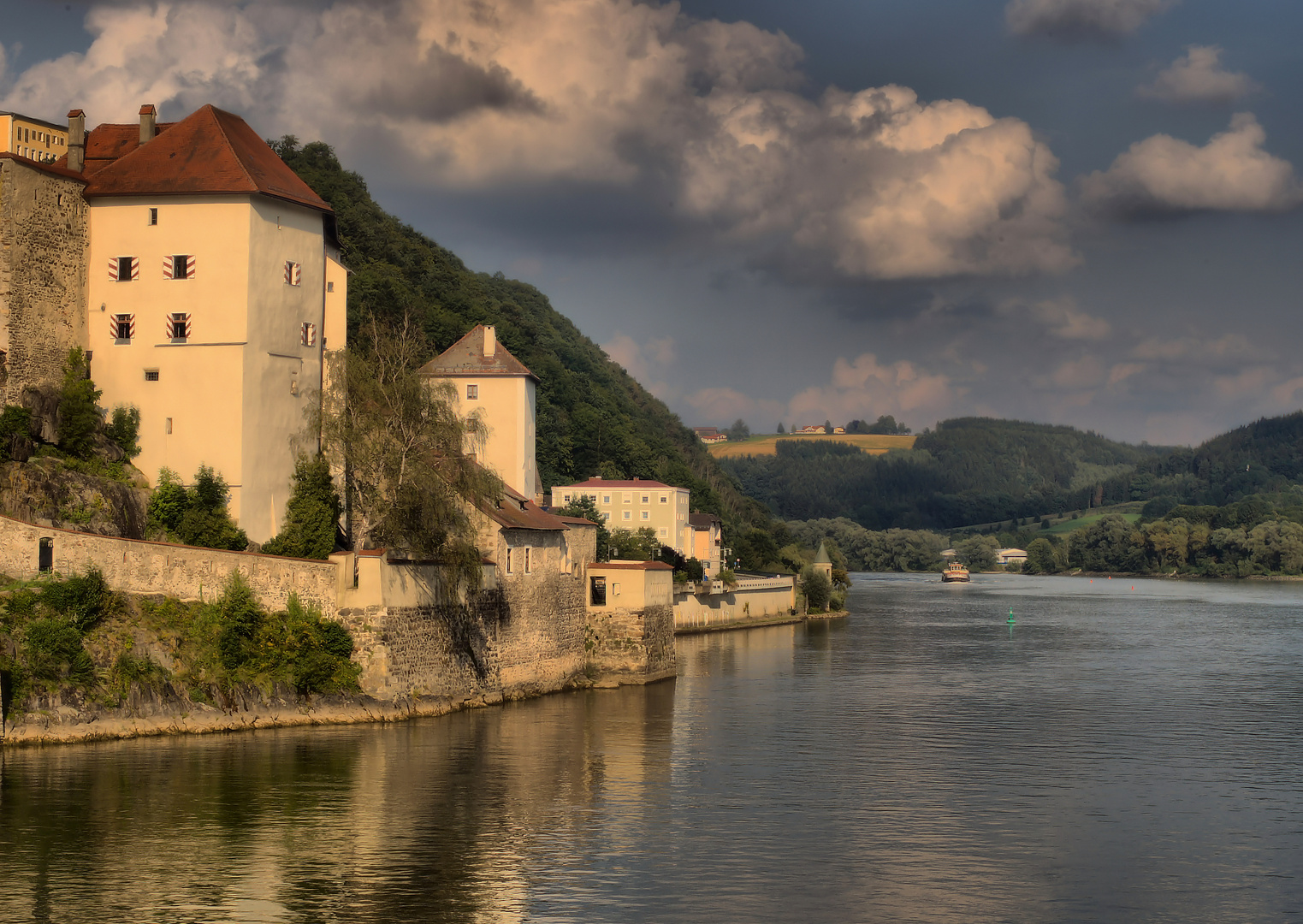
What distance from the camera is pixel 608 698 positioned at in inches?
2014

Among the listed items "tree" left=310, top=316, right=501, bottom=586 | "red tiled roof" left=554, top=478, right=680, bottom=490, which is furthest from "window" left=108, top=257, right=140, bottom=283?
"red tiled roof" left=554, top=478, right=680, bottom=490

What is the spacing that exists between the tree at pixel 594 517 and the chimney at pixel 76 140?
131 ft

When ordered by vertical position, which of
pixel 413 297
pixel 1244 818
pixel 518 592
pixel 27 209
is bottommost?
pixel 1244 818

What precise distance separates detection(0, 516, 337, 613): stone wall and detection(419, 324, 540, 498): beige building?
20199 millimetres

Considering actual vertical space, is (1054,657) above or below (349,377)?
below

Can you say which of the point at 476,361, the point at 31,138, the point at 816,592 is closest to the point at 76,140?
the point at 31,138

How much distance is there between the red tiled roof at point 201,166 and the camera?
142 feet

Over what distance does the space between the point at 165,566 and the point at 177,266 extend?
1130 cm

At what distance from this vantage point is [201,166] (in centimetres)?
4397

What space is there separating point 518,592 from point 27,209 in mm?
20979

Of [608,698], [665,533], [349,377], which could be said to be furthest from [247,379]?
[665,533]

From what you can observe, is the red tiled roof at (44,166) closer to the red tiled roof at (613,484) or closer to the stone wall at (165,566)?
the stone wall at (165,566)

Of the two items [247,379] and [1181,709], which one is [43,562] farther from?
[1181,709]

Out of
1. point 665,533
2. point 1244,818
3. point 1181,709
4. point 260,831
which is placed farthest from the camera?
point 665,533
